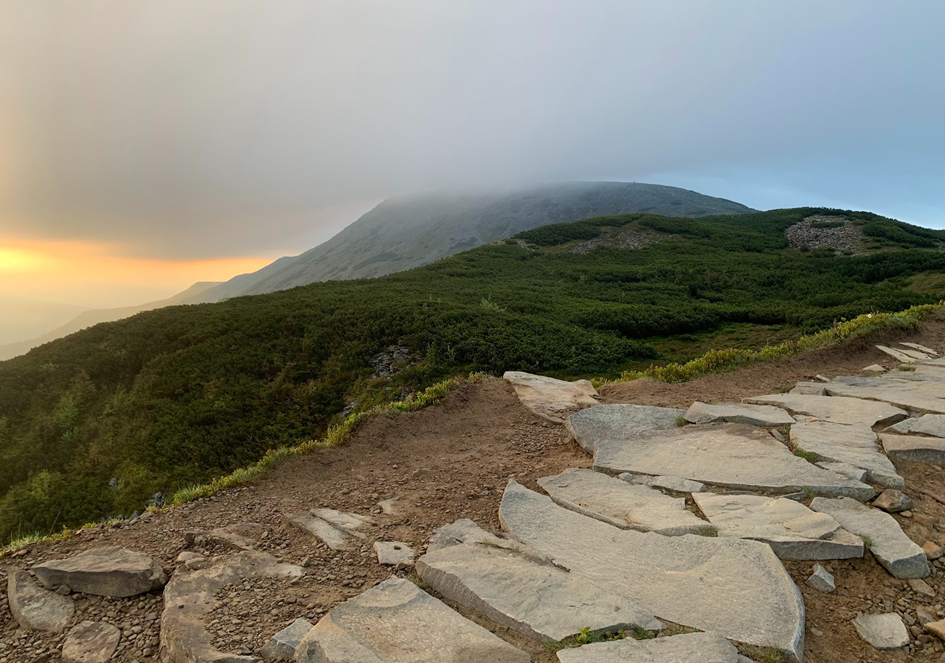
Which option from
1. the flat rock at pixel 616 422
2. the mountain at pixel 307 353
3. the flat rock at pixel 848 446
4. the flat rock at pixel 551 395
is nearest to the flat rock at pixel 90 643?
the flat rock at pixel 616 422

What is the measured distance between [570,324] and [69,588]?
2536 centimetres

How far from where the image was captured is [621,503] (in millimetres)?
6316

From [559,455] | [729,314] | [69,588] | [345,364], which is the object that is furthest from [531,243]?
[69,588]

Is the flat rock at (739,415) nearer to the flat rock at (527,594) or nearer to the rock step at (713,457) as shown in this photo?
the rock step at (713,457)

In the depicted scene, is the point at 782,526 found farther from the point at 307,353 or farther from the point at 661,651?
the point at 307,353

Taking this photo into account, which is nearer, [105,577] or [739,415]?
[105,577]

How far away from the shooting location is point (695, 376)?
12.6 m

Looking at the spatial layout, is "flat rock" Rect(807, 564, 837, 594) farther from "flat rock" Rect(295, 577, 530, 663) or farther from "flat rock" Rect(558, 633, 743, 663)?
"flat rock" Rect(295, 577, 530, 663)

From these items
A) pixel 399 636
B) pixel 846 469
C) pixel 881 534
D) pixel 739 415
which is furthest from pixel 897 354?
pixel 399 636

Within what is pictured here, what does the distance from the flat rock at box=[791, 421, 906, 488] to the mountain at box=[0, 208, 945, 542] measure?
1219cm

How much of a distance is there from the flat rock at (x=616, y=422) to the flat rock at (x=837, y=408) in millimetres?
1854

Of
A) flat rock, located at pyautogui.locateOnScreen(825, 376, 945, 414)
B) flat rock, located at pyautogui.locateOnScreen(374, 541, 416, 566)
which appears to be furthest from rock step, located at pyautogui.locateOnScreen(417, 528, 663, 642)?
flat rock, located at pyautogui.locateOnScreen(825, 376, 945, 414)

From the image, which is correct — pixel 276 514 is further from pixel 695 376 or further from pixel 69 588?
pixel 695 376

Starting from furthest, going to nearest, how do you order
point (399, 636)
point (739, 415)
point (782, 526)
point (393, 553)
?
point (739, 415), point (393, 553), point (782, 526), point (399, 636)
